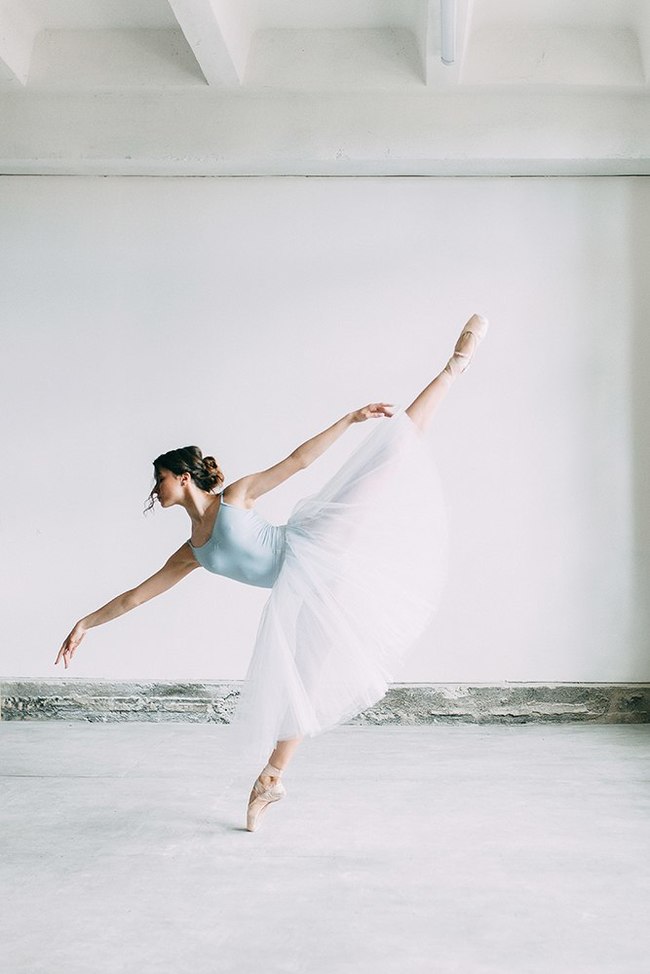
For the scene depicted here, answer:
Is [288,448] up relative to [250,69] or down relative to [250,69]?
down

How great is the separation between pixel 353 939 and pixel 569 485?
3297mm

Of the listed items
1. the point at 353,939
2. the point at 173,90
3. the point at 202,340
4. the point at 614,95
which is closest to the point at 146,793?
the point at 353,939

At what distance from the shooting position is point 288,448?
213 inches

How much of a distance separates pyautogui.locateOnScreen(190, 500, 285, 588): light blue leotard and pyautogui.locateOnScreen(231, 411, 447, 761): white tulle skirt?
0.06m

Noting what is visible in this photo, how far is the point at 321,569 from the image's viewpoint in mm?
3361

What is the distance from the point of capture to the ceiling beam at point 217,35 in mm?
4398

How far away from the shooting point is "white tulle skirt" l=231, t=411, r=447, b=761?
3234 millimetres

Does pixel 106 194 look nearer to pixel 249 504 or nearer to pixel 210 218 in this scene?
pixel 210 218

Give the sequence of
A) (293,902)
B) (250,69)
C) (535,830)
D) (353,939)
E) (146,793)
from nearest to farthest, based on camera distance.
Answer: (353,939) < (293,902) < (535,830) < (146,793) < (250,69)

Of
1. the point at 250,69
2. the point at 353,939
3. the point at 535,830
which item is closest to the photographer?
the point at 353,939

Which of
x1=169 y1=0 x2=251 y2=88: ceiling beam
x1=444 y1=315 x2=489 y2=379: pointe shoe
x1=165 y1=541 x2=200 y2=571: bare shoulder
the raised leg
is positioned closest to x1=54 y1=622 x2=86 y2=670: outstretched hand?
x1=165 y1=541 x2=200 y2=571: bare shoulder

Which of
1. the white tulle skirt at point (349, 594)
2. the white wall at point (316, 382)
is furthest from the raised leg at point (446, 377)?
the white wall at point (316, 382)

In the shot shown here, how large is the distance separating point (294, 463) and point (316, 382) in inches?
80.4

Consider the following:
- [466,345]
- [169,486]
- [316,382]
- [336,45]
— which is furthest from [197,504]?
[336,45]
